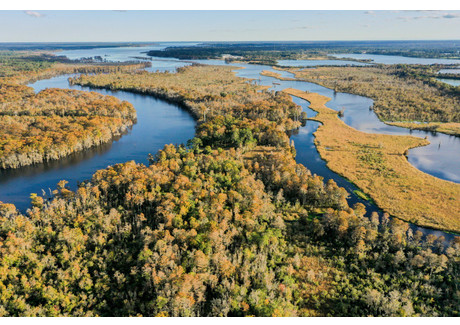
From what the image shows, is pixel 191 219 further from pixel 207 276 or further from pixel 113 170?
pixel 113 170

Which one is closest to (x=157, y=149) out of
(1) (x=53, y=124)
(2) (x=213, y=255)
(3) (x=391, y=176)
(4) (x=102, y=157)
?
(4) (x=102, y=157)

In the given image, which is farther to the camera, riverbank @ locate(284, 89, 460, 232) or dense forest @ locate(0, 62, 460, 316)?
riverbank @ locate(284, 89, 460, 232)

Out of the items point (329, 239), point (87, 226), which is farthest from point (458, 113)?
point (87, 226)

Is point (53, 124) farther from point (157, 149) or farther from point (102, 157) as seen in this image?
point (157, 149)

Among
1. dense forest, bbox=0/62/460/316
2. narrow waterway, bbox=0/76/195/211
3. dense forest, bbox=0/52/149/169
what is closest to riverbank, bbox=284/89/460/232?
dense forest, bbox=0/62/460/316

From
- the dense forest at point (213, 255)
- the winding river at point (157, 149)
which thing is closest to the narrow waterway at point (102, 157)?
the winding river at point (157, 149)

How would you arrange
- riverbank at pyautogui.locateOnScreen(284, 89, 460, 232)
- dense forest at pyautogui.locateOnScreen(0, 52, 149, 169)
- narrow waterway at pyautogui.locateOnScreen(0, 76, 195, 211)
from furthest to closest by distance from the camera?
dense forest at pyautogui.locateOnScreen(0, 52, 149, 169) → narrow waterway at pyautogui.locateOnScreen(0, 76, 195, 211) → riverbank at pyautogui.locateOnScreen(284, 89, 460, 232)

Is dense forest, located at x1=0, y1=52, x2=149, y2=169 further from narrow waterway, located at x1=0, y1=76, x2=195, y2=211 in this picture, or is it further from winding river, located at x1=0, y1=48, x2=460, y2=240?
winding river, located at x1=0, y1=48, x2=460, y2=240
